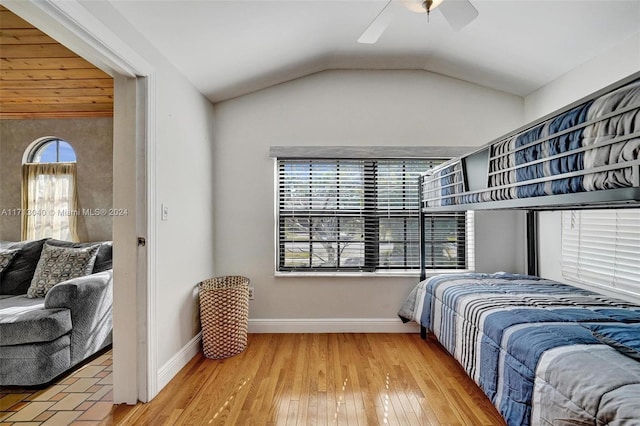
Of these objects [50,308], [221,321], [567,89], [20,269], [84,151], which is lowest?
[221,321]

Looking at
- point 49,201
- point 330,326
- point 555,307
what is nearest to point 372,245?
point 330,326

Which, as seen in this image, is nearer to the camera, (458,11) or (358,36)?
(458,11)

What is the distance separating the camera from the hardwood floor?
68.1 inches

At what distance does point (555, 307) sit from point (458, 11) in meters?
1.71

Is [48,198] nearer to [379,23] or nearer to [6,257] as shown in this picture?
[6,257]

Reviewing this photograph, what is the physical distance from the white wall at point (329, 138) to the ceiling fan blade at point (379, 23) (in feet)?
3.86

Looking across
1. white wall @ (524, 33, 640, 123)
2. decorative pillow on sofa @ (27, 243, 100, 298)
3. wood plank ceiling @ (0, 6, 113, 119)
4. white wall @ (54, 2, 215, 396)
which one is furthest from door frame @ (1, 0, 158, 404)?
white wall @ (524, 33, 640, 123)

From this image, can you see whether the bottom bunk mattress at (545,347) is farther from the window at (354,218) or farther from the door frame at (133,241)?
the door frame at (133,241)

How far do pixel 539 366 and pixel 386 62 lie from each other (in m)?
2.62

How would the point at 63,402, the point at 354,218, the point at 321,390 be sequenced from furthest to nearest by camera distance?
the point at 354,218
the point at 321,390
the point at 63,402

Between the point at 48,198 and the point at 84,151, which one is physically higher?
the point at 84,151

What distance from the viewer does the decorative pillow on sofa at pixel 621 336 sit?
1.21 meters

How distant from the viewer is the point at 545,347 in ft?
4.23

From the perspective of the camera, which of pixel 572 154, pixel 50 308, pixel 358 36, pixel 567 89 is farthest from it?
pixel 567 89
